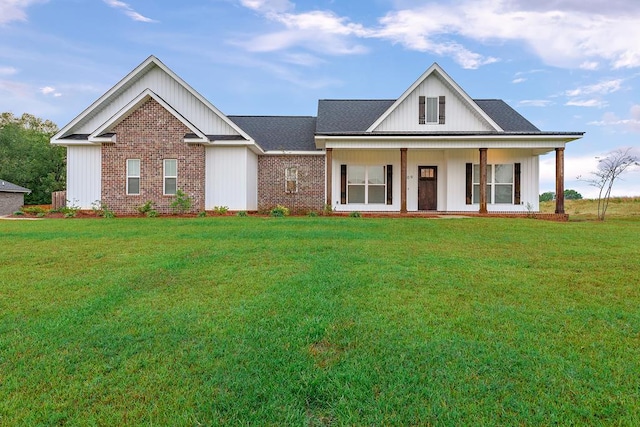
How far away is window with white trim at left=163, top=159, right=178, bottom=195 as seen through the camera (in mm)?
16203

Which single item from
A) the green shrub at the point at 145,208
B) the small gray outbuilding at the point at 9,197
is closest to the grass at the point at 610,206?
the green shrub at the point at 145,208

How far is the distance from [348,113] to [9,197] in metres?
28.4

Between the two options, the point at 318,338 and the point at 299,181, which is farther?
the point at 299,181

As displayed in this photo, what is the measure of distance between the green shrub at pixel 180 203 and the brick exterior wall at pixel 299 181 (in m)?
3.97

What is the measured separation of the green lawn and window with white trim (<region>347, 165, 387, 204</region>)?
1195 cm

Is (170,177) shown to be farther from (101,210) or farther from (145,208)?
(101,210)

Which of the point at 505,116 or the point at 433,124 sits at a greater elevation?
the point at 505,116

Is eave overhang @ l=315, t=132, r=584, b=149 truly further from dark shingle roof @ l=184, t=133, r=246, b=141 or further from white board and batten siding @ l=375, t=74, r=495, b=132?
dark shingle roof @ l=184, t=133, r=246, b=141

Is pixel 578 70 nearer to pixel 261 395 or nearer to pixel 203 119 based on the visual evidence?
pixel 203 119

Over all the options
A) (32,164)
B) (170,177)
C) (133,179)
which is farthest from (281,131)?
(32,164)

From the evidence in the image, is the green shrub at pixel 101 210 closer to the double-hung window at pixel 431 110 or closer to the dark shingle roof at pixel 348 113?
the dark shingle roof at pixel 348 113

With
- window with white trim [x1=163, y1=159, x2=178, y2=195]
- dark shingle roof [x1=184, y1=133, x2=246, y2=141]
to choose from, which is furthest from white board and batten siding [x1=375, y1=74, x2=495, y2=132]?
window with white trim [x1=163, y1=159, x2=178, y2=195]

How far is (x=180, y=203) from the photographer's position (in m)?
15.8

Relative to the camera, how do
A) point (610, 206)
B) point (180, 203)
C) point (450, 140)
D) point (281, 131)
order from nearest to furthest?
1. point (180, 203)
2. point (450, 140)
3. point (281, 131)
4. point (610, 206)
